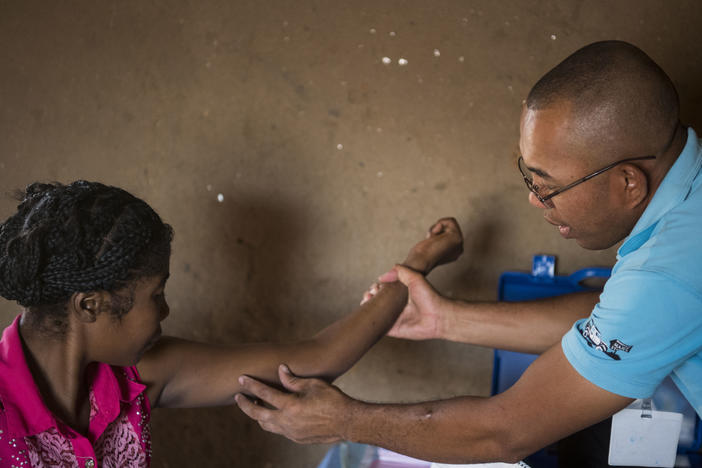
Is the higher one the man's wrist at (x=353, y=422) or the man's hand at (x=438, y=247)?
the man's hand at (x=438, y=247)

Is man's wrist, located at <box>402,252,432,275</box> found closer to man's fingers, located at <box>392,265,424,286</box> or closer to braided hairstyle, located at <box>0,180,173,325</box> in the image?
man's fingers, located at <box>392,265,424,286</box>

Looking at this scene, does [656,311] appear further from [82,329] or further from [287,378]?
[82,329]

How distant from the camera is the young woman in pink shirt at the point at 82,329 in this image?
3.51ft

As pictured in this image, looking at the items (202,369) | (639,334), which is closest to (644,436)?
(639,334)

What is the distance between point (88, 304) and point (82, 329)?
0.08 m

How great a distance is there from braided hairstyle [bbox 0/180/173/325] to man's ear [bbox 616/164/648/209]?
0.92 m

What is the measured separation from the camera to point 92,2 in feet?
7.13

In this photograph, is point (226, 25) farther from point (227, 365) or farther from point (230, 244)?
point (227, 365)

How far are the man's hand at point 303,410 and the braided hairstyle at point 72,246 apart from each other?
41cm

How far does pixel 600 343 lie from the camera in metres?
1.05

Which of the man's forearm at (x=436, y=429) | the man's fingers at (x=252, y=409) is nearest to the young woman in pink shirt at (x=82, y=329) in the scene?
the man's fingers at (x=252, y=409)

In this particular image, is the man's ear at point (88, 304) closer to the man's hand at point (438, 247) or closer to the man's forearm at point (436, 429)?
the man's forearm at point (436, 429)

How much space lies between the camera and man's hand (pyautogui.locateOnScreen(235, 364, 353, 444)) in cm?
134

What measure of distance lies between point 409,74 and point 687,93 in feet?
2.68
